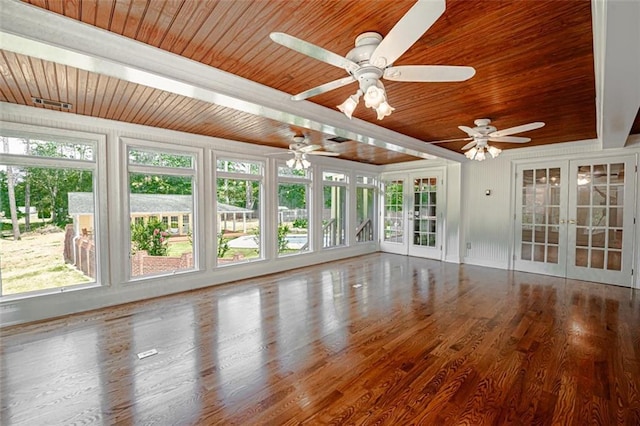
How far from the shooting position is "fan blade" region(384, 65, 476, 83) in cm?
184

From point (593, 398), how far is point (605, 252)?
434 centimetres

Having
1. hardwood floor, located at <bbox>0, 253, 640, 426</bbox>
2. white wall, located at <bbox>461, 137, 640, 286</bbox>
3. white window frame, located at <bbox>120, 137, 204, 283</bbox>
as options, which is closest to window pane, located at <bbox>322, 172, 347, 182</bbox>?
white wall, located at <bbox>461, 137, 640, 286</bbox>

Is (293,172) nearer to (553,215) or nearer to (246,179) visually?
(246,179)

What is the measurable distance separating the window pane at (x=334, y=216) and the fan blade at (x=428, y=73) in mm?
5086

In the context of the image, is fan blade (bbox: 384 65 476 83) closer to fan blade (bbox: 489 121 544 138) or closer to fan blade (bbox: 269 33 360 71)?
fan blade (bbox: 269 33 360 71)

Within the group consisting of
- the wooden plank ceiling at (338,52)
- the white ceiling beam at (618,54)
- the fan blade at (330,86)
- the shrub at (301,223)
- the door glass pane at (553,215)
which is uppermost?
the wooden plank ceiling at (338,52)

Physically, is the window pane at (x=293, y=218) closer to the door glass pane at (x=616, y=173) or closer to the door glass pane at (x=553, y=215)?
the door glass pane at (x=553, y=215)

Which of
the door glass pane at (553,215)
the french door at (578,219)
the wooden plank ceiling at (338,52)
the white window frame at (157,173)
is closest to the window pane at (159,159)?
the white window frame at (157,173)

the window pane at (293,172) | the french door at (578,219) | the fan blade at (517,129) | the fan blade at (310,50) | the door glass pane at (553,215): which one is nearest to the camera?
the fan blade at (310,50)

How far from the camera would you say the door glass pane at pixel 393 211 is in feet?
26.2

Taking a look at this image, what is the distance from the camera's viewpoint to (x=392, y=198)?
816cm

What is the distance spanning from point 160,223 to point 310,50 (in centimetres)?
401

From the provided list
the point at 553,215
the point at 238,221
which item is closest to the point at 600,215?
the point at 553,215

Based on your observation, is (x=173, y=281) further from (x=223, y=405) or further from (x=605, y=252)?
(x=605, y=252)
